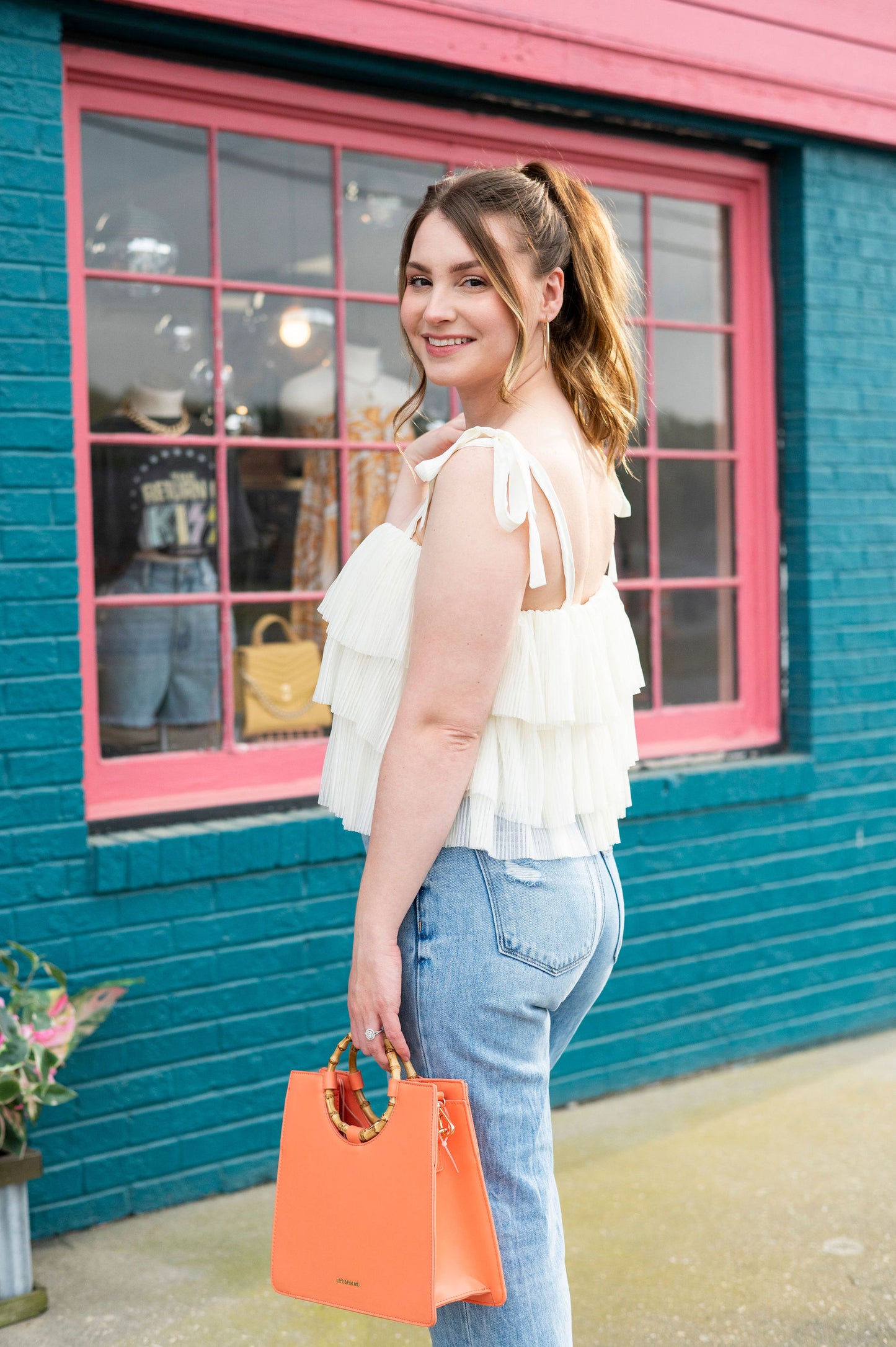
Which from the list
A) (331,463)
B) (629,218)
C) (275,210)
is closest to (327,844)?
(331,463)

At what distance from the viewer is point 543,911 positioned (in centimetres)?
171

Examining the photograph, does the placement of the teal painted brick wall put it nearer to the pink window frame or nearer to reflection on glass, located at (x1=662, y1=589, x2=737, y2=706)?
the pink window frame

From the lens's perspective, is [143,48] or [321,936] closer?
[143,48]

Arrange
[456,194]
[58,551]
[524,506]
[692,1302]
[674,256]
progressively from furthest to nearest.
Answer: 1. [674,256]
2. [58,551]
3. [692,1302]
4. [456,194]
5. [524,506]

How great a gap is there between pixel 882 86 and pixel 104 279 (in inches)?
109

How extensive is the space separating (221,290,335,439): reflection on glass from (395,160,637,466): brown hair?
1759 millimetres

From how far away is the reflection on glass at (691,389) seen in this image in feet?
14.5

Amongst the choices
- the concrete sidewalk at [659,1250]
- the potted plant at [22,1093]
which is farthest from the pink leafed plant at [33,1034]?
the concrete sidewalk at [659,1250]

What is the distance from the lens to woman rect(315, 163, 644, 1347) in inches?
64.9

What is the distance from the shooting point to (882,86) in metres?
4.51

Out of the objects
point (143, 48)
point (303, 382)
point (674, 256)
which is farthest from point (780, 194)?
point (143, 48)

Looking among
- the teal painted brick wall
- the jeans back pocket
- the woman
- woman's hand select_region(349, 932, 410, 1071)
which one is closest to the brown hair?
the woman

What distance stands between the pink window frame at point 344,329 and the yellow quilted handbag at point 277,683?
0.18ft

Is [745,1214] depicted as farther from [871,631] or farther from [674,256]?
[674,256]
